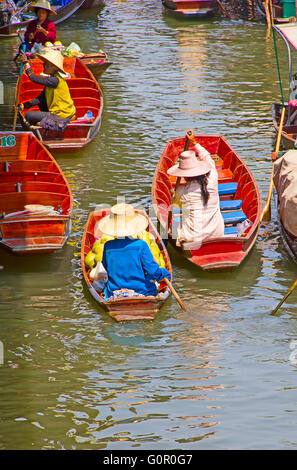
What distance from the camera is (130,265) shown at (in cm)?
793

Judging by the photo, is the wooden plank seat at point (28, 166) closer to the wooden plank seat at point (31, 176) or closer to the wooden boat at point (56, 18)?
the wooden plank seat at point (31, 176)

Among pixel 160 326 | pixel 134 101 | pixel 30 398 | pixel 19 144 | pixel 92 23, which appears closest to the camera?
pixel 30 398

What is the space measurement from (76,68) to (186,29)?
24.8 ft

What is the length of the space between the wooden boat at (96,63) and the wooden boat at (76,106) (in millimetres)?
604

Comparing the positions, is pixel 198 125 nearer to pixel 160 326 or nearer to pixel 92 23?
pixel 160 326

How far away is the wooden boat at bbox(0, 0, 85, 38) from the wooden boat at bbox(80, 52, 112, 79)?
4.25 m

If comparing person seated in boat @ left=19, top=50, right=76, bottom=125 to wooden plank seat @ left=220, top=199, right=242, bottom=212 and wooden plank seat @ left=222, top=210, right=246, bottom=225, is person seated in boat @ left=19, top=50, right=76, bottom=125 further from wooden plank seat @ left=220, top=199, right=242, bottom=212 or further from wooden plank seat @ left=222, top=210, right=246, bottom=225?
wooden plank seat @ left=222, top=210, right=246, bottom=225

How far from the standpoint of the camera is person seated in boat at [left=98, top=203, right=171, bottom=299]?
7.88 m

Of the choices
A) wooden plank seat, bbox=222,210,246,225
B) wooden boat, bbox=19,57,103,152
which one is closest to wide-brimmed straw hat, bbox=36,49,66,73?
wooden boat, bbox=19,57,103,152

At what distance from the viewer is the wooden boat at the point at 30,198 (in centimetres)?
915

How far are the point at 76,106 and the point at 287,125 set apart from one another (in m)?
4.05
